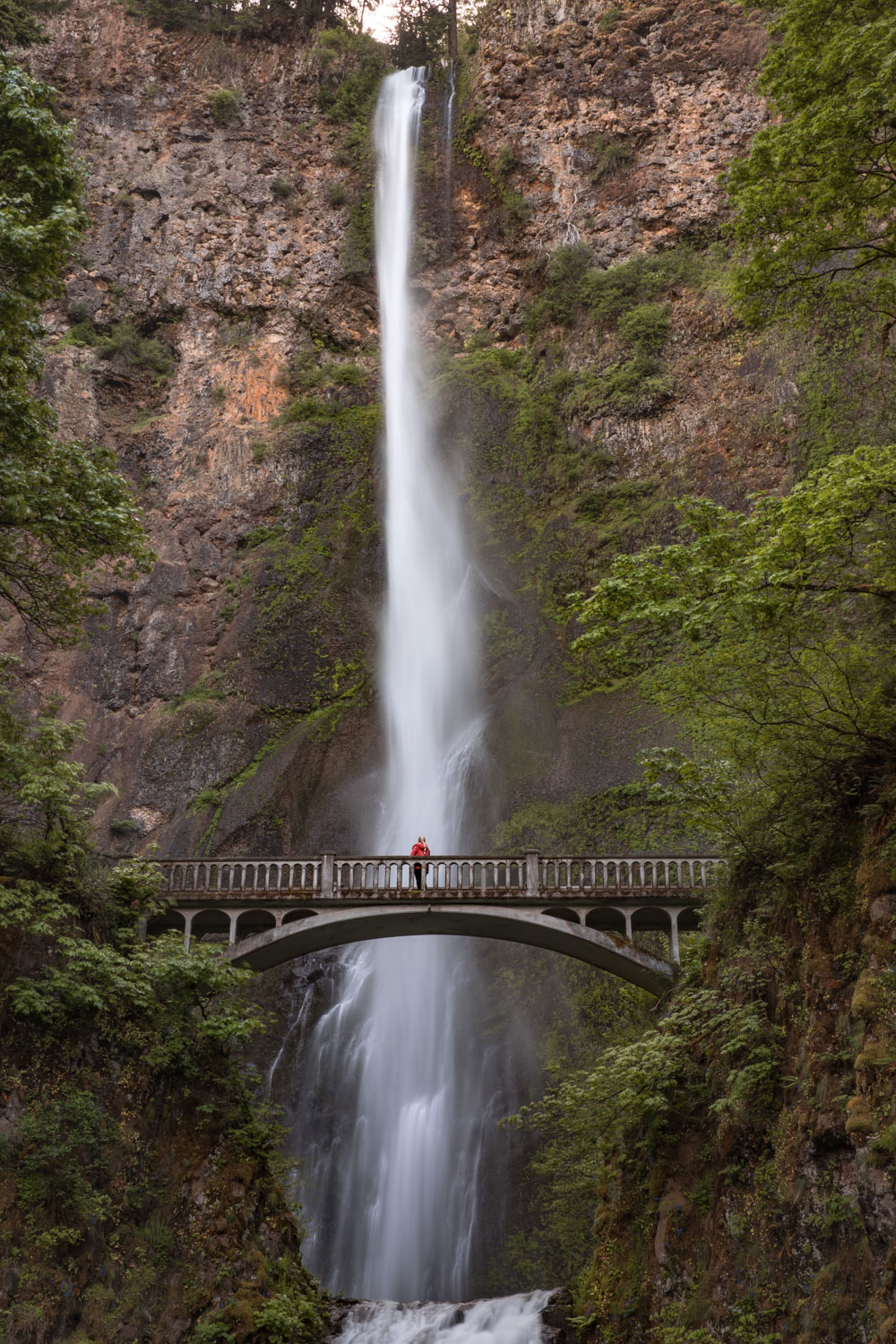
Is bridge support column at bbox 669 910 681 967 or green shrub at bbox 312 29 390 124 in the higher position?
green shrub at bbox 312 29 390 124

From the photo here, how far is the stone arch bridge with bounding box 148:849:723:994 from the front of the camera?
17.9 metres

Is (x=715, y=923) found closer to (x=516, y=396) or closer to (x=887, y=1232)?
(x=887, y=1232)

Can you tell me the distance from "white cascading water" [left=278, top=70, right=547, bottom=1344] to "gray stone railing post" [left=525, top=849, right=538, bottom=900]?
4.98 metres

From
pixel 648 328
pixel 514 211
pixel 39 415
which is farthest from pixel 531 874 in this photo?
pixel 514 211

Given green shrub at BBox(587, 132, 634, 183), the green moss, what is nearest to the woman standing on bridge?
the green moss

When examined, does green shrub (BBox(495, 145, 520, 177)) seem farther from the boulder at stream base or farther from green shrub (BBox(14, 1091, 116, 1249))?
the boulder at stream base

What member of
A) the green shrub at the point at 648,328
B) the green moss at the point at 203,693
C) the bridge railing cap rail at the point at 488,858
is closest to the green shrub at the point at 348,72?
the green shrub at the point at 648,328

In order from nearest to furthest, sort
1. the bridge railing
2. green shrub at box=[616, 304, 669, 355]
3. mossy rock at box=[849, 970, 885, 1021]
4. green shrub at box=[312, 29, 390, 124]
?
mossy rock at box=[849, 970, 885, 1021]
the bridge railing
green shrub at box=[616, 304, 669, 355]
green shrub at box=[312, 29, 390, 124]

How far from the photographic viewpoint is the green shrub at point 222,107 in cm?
4203

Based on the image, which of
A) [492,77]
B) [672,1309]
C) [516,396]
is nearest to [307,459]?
[516,396]

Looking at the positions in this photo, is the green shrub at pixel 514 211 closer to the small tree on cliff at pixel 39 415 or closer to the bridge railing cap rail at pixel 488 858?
the small tree on cliff at pixel 39 415

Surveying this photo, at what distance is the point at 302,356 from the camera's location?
1496 inches

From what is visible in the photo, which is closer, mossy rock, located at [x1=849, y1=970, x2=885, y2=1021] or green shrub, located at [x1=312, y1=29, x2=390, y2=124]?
mossy rock, located at [x1=849, y1=970, x2=885, y2=1021]

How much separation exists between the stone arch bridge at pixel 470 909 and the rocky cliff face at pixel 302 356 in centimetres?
596
